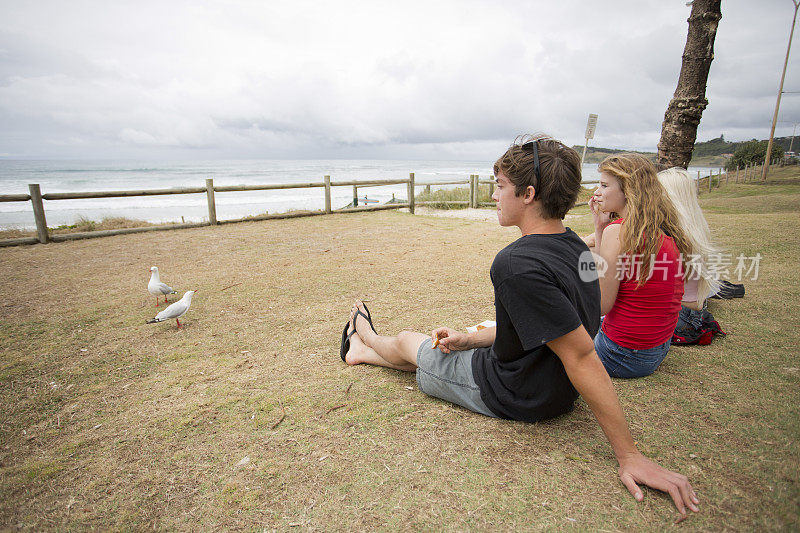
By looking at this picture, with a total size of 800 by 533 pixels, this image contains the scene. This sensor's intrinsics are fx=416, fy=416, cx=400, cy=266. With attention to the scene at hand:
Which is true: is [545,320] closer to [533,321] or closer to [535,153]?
[533,321]

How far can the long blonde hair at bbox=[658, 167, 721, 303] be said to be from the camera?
249 centimetres

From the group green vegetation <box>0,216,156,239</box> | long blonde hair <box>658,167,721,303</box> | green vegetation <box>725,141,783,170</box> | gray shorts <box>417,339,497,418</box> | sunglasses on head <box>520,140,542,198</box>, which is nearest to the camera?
sunglasses on head <box>520,140,542,198</box>

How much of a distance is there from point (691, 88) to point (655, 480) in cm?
384

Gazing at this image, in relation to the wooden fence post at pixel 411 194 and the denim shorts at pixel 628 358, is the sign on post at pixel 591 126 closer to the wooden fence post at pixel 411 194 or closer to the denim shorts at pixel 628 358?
the wooden fence post at pixel 411 194

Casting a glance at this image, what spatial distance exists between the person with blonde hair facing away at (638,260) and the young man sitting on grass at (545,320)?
0.53 metres

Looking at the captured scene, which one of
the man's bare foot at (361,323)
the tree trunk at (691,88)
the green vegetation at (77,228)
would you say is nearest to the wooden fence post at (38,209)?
the green vegetation at (77,228)

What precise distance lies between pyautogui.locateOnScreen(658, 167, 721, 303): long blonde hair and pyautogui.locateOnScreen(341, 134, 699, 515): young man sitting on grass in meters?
1.06

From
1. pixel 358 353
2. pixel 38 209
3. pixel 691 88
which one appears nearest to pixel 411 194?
pixel 38 209

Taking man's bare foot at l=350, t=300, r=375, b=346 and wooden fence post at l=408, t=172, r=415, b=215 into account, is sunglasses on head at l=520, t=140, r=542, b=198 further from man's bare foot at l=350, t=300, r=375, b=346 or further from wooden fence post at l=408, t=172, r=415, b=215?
wooden fence post at l=408, t=172, r=415, b=215

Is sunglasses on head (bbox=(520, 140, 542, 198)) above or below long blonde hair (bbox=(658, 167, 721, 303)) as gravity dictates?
above

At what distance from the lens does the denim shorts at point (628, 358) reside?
99.0 inches

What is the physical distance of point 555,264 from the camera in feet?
5.31

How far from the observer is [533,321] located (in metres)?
1.58

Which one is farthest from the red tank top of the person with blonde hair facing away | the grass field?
the grass field
